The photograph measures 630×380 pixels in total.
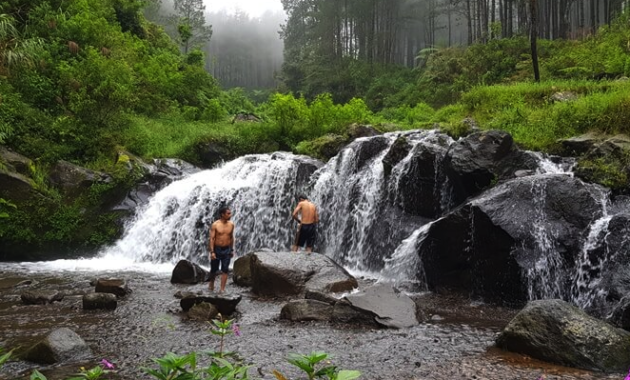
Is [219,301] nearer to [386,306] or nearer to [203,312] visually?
[203,312]

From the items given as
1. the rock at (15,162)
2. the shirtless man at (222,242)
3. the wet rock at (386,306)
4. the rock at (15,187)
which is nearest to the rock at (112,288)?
the shirtless man at (222,242)

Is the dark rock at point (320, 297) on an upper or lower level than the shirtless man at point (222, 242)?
lower

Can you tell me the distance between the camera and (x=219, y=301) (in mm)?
8703

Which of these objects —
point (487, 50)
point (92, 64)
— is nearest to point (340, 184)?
point (92, 64)

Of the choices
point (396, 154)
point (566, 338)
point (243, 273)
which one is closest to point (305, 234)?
point (243, 273)

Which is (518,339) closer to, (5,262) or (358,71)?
(5,262)

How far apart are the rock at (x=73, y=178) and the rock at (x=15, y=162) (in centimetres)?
73

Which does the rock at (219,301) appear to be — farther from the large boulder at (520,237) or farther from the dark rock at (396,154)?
the dark rock at (396,154)

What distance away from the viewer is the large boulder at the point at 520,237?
9.66 m

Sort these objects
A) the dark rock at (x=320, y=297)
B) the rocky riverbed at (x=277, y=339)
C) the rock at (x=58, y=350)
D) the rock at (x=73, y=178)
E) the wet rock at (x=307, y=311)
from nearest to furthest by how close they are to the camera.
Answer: the rocky riverbed at (x=277, y=339) < the rock at (x=58, y=350) < the wet rock at (x=307, y=311) < the dark rock at (x=320, y=297) < the rock at (x=73, y=178)

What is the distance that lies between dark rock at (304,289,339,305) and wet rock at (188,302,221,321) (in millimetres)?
1832

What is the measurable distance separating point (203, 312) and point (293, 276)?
2.30 m

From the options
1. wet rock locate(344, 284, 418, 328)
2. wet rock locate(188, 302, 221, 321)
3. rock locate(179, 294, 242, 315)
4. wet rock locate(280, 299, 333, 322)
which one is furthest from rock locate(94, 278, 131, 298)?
wet rock locate(344, 284, 418, 328)

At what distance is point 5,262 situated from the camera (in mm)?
15156
